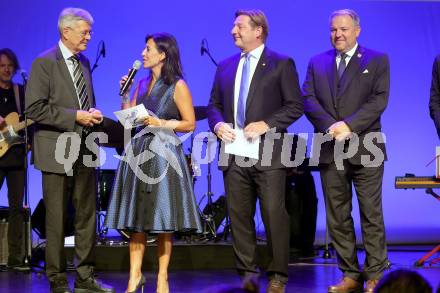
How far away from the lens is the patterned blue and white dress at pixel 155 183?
15.3 ft

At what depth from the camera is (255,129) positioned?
4668 mm

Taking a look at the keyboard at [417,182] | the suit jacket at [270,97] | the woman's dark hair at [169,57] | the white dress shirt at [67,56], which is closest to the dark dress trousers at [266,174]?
the suit jacket at [270,97]

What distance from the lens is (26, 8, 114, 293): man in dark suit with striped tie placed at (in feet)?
15.8

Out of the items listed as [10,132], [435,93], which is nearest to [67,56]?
[10,132]

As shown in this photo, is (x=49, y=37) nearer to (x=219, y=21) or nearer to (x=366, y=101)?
(x=219, y=21)

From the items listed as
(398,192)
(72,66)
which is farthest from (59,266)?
(398,192)

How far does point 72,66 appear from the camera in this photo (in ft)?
16.2

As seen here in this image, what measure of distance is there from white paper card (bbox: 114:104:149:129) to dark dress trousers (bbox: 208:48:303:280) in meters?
0.53

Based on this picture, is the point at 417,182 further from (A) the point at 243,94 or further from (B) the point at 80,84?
(B) the point at 80,84

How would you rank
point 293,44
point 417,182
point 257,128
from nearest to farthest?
point 257,128, point 417,182, point 293,44

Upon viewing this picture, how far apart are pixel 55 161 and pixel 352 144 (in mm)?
1931

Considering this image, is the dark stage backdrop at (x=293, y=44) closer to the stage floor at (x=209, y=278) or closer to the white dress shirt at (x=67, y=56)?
the stage floor at (x=209, y=278)

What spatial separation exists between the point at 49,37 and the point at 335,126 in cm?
428

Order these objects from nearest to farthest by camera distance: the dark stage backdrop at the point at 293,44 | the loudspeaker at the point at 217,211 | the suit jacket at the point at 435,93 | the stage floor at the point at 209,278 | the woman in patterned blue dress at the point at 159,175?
the woman in patterned blue dress at the point at 159,175, the stage floor at the point at 209,278, the suit jacket at the point at 435,93, the loudspeaker at the point at 217,211, the dark stage backdrop at the point at 293,44
